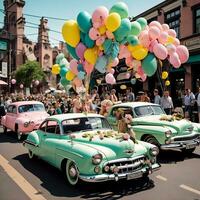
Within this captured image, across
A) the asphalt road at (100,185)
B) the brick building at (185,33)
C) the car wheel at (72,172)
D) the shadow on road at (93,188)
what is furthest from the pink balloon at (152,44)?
the car wheel at (72,172)

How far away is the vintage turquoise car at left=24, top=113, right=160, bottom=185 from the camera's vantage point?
5.62 m

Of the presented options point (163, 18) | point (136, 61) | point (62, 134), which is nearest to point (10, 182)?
point (62, 134)

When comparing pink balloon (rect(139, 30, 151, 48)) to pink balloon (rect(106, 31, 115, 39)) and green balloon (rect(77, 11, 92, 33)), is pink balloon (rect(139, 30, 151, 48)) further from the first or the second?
green balloon (rect(77, 11, 92, 33))

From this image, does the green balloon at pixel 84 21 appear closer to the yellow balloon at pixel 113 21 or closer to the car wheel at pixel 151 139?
the yellow balloon at pixel 113 21

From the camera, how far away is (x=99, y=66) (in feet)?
42.0

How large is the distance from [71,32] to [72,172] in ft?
24.0

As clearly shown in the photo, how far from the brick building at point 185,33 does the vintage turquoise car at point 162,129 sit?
9741mm

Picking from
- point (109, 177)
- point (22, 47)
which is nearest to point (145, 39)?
point (109, 177)

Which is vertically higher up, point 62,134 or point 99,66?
point 99,66

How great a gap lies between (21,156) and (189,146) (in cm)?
475

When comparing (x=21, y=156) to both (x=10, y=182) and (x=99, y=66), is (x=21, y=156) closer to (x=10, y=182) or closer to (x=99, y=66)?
(x=10, y=182)

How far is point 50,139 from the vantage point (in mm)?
7270

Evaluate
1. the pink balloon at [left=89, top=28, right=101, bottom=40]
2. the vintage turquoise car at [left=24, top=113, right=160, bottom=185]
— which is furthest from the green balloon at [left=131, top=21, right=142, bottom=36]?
the vintage turquoise car at [left=24, top=113, right=160, bottom=185]

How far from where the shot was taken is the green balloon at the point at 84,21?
11672mm
